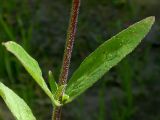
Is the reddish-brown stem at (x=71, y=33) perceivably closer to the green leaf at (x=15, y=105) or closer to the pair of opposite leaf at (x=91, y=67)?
the pair of opposite leaf at (x=91, y=67)

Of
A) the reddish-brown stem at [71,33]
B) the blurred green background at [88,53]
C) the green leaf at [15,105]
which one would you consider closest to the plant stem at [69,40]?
the reddish-brown stem at [71,33]

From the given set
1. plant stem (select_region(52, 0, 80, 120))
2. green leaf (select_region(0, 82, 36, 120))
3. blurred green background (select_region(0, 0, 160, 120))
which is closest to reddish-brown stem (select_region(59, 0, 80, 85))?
plant stem (select_region(52, 0, 80, 120))

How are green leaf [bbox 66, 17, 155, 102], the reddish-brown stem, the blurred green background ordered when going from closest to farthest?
the reddish-brown stem < green leaf [bbox 66, 17, 155, 102] < the blurred green background

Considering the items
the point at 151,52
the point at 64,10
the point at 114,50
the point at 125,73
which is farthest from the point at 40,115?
the point at 114,50

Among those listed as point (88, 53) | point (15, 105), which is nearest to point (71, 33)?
point (15, 105)

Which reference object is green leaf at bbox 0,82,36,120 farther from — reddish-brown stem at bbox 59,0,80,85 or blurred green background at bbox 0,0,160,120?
blurred green background at bbox 0,0,160,120

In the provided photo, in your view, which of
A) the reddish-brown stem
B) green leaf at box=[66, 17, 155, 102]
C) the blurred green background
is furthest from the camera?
the blurred green background
